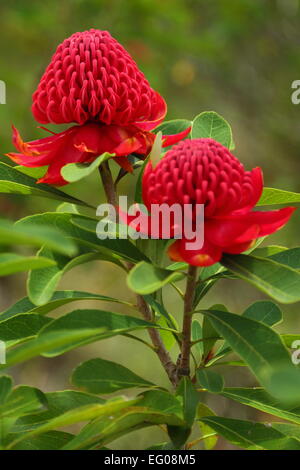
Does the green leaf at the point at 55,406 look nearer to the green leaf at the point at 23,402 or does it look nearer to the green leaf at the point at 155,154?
the green leaf at the point at 23,402

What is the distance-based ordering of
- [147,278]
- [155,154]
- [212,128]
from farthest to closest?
[212,128] → [155,154] → [147,278]

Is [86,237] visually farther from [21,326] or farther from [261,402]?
[261,402]

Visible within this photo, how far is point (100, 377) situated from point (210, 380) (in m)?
0.17

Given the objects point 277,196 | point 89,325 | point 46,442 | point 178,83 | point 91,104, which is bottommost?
point 46,442

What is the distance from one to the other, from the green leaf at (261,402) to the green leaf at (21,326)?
0.32 m

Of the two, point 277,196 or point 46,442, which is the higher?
point 277,196

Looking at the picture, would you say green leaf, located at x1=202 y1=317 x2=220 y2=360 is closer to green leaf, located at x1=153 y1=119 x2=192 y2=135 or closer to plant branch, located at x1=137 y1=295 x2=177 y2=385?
plant branch, located at x1=137 y1=295 x2=177 y2=385

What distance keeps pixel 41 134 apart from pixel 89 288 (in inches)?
47.1

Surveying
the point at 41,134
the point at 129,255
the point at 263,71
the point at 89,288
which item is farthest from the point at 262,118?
the point at 129,255

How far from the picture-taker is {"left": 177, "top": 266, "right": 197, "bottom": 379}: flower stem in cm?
99

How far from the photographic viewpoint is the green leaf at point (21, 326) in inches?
40.6

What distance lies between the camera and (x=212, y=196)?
0.90 metres

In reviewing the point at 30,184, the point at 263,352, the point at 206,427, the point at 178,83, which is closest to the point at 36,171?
the point at 30,184

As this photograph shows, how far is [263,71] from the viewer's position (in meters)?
5.27
